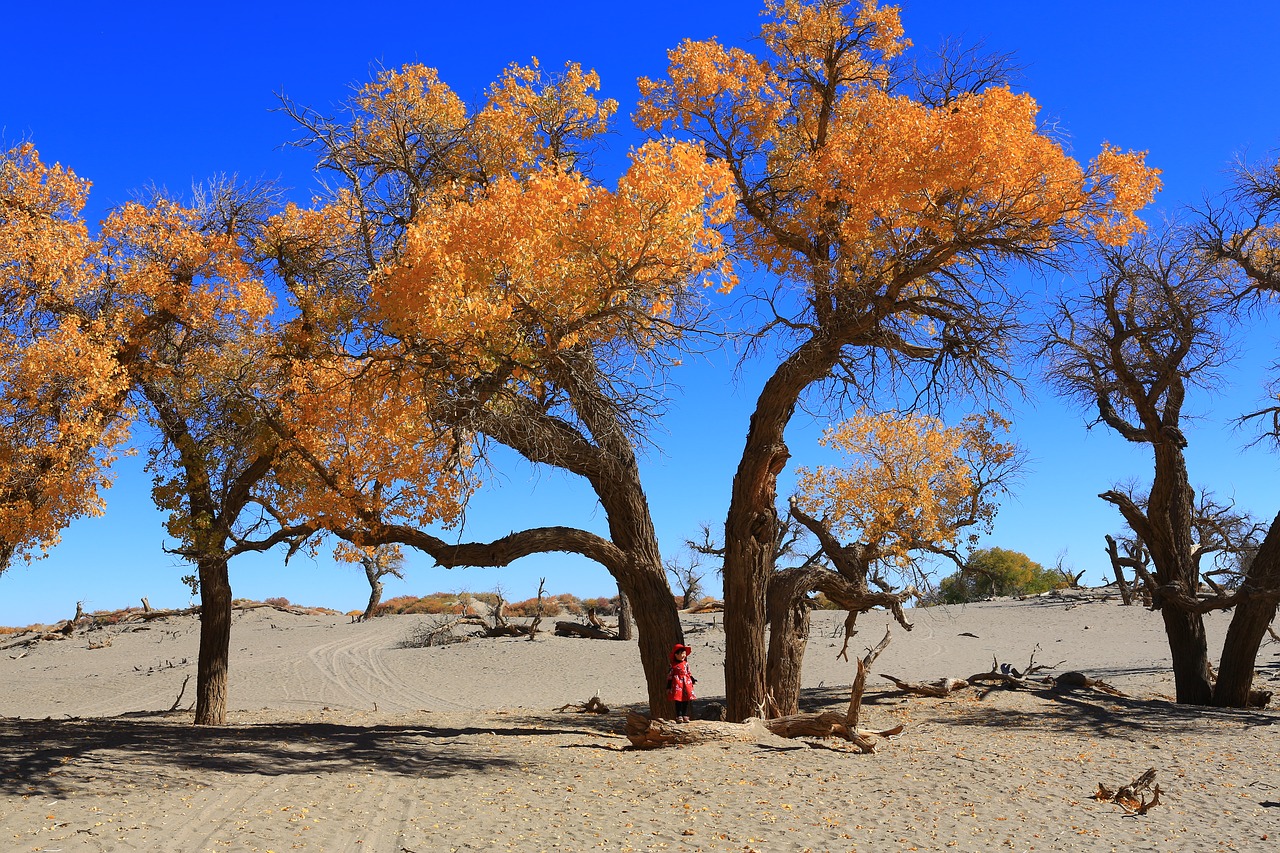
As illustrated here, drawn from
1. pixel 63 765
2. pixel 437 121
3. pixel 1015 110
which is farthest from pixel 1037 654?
pixel 63 765

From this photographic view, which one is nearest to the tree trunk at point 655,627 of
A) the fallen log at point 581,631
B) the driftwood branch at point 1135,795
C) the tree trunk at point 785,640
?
the tree trunk at point 785,640

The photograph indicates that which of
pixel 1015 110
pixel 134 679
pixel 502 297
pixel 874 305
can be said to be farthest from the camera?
pixel 134 679

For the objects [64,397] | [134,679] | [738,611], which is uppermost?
[64,397]

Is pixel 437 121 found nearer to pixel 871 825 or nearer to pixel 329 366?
pixel 329 366

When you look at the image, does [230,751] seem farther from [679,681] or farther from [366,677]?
[366,677]

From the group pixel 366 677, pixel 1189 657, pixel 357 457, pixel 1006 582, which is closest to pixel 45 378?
pixel 357 457

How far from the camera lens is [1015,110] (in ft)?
37.7

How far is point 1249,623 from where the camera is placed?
52.9 feet

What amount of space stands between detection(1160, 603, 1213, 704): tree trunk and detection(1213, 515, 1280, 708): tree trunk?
1.21 feet

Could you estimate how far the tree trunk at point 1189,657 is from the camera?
17047 millimetres

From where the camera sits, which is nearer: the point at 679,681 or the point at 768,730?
the point at 768,730

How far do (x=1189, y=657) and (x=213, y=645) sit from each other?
18.0m

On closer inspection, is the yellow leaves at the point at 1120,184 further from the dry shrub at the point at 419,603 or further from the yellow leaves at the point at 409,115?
the dry shrub at the point at 419,603

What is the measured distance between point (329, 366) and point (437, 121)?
438 centimetres
